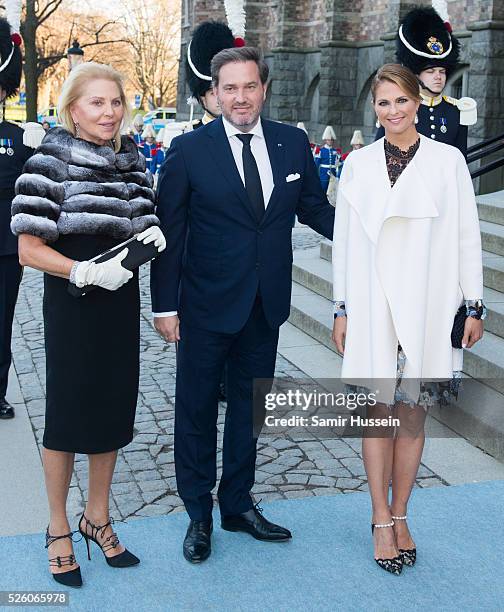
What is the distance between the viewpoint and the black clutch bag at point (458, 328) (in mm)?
3791

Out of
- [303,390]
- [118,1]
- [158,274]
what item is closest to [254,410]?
[158,274]

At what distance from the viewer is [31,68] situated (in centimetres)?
2730

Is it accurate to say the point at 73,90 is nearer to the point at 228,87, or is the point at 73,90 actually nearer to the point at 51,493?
the point at 228,87

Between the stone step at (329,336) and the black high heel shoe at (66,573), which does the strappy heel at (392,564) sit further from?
the stone step at (329,336)

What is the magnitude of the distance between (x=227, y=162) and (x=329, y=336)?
3.85 m

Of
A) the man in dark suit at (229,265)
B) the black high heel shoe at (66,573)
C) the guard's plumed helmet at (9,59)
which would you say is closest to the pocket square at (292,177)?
the man in dark suit at (229,265)

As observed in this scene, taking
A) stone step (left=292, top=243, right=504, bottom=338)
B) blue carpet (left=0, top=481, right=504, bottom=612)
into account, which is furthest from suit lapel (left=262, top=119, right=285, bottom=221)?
stone step (left=292, top=243, right=504, bottom=338)

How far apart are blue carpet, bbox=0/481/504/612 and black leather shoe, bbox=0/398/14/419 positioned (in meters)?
1.83

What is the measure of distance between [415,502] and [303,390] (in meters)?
2.11

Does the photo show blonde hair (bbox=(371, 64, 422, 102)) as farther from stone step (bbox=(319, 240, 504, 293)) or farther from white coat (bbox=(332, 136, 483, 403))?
stone step (bbox=(319, 240, 504, 293))

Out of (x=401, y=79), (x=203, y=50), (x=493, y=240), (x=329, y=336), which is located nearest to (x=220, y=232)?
(x=401, y=79)

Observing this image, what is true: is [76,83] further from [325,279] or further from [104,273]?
[325,279]

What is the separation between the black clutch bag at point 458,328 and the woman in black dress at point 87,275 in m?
1.24

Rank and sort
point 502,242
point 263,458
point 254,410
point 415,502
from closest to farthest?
1. point 254,410
2. point 415,502
3. point 263,458
4. point 502,242
